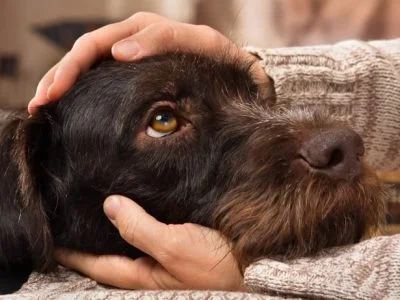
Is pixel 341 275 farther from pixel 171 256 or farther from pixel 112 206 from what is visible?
Answer: pixel 112 206

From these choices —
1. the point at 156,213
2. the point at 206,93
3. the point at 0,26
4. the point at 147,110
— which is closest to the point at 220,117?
the point at 206,93

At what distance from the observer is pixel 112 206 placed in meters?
1.86

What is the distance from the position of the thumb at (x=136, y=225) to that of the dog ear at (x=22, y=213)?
0.20 m

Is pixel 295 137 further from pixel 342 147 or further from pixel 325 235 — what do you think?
pixel 325 235

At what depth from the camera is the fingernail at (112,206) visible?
1850 mm

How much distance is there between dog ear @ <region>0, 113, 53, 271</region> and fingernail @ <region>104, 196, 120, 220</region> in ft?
0.59

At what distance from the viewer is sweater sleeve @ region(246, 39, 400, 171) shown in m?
2.45

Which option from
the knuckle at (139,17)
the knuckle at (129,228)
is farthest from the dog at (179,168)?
the knuckle at (139,17)

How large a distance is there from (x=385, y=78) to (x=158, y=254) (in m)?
1.19

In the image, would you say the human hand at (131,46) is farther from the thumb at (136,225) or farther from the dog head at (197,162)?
the thumb at (136,225)

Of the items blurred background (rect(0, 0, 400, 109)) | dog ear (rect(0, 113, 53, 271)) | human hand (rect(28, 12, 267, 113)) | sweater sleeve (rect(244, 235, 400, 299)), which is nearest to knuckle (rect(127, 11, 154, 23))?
human hand (rect(28, 12, 267, 113))

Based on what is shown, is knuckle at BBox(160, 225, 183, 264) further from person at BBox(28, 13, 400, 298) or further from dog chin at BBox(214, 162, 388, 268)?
dog chin at BBox(214, 162, 388, 268)

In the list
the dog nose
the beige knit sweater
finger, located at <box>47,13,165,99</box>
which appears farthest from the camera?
the beige knit sweater

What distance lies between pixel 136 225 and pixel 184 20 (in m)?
4.41
